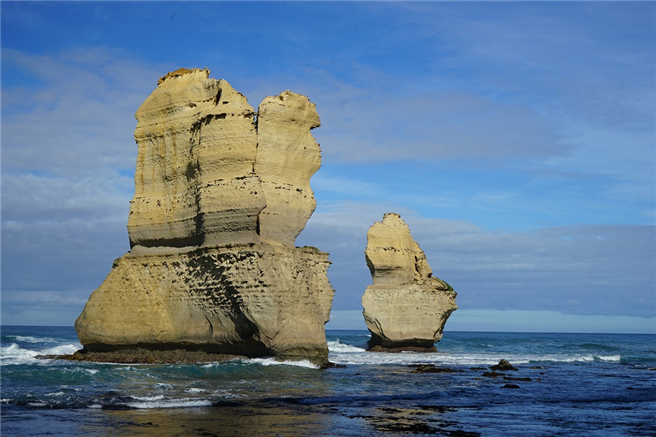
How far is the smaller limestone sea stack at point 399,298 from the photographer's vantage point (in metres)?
49.7

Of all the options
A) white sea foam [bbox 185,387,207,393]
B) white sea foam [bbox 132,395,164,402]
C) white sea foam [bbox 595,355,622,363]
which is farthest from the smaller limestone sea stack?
white sea foam [bbox 132,395,164,402]

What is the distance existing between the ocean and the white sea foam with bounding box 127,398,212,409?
3 cm

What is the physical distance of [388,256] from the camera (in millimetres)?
50594

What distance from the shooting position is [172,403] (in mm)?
18391

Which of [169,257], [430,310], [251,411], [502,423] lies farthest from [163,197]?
[430,310]

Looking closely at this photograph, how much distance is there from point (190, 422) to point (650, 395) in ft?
55.6

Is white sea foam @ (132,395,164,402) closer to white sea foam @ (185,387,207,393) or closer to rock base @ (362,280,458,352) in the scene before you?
white sea foam @ (185,387,207,393)

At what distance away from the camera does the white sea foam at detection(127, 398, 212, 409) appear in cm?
1788

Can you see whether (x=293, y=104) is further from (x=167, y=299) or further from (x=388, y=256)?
(x=388, y=256)

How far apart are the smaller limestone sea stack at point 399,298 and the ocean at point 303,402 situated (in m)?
18.2

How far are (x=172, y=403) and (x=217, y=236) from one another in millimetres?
10965

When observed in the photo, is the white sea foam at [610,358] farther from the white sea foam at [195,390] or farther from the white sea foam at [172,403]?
the white sea foam at [172,403]

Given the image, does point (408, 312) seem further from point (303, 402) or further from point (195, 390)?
point (303, 402)

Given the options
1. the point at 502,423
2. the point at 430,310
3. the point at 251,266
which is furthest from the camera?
the point at 430,310
